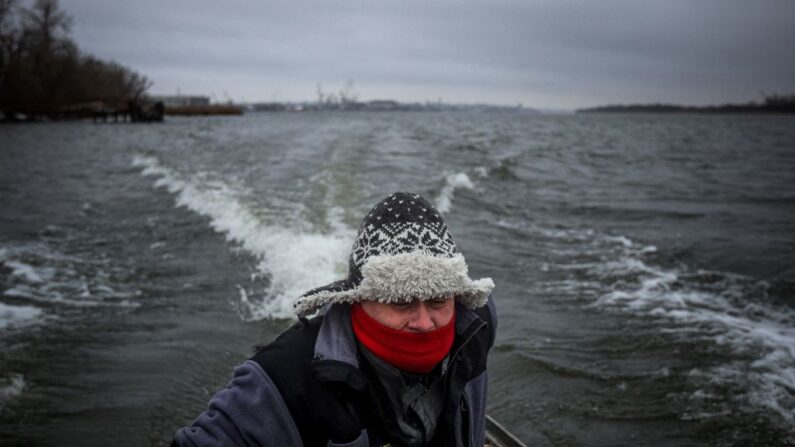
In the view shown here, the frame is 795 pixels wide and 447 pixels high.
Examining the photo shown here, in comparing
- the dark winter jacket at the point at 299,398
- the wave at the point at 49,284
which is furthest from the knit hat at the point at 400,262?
the wave at the point at 49,284

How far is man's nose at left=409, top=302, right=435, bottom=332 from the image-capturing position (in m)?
1.86

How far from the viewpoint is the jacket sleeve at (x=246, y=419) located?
5.30 ft

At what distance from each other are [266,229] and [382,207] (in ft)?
25.3

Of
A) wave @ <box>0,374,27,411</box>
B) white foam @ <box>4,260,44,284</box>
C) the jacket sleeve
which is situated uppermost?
the jacket sleeve

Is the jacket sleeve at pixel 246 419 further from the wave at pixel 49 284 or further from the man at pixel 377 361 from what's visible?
the wave at pixel 49 284

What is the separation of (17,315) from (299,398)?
229 inches

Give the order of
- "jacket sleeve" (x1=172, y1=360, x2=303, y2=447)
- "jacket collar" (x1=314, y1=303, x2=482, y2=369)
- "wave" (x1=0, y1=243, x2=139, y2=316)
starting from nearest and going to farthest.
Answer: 1. "jacket sleeve" (x1=172, y1=360, x2=303, y2=447)
2. "jacket collar" (x1=314, y1=303, x2=482, y2=369)
3. "wave" (x1=0, y1=243, x2=139, y2=316)

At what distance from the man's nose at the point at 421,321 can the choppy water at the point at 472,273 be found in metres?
2.76

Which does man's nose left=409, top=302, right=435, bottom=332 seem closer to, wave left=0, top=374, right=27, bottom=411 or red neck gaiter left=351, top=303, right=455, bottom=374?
red neck gaiter left=351, top=303, right=455, bottom=374

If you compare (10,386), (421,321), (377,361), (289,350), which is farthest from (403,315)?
(10,386)

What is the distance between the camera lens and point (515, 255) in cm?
912

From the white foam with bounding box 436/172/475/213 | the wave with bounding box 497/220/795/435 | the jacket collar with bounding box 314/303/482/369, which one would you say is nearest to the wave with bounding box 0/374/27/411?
the jacket collar with bounding box 314/303/482/369

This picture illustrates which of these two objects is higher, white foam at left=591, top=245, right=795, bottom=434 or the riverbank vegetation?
the riverbank vegetation

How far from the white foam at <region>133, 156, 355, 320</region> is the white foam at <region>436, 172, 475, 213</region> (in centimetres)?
268
